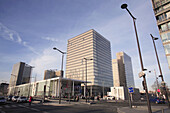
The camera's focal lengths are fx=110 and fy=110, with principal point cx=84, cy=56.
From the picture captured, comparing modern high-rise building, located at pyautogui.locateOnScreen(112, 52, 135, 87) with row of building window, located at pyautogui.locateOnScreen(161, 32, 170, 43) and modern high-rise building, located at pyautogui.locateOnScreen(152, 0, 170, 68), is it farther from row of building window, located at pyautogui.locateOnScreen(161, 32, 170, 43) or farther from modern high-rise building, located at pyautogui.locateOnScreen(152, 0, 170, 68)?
row of building window, located at pyautogui.locateOnScreen(161, 32, 170, 43)

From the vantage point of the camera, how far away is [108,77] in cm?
11525

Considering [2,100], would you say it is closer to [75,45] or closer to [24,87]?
[24,87]

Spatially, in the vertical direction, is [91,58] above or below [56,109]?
above

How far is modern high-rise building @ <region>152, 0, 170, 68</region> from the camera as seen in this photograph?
105 ft

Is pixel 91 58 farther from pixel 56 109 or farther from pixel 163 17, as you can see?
pixel 56 109

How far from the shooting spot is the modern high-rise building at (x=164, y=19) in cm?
3203

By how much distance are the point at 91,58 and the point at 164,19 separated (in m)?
68.3

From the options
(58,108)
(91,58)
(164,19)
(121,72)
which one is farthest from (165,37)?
(121,72)

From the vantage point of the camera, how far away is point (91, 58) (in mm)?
98438

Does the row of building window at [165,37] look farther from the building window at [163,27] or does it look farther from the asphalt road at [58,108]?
the asphalt road at [58,108]

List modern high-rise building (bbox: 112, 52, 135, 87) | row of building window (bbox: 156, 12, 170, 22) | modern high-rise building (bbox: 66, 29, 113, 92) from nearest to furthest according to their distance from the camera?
row of building window (bbox: 156, 12, 170, 22) < modern high-rise building (bbox: 66, 29, 113, 92) < modern high-rise building (bbox: 112, 52, 135, 87)

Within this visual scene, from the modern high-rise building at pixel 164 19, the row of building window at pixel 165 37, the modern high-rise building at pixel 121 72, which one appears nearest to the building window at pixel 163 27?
the modern high-rise building at pixel 164 19

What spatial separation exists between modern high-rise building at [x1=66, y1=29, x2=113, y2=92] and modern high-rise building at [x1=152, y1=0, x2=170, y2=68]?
66089 millimetres

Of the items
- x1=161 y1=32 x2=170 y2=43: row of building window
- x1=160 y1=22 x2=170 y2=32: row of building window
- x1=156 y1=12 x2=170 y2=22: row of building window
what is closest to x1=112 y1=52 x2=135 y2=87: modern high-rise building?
x1=156 y1=12 x2=170 y2=22: row of building window
